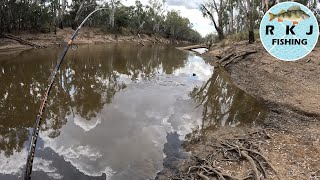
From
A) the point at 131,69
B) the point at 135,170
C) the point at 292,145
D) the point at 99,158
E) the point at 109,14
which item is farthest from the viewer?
the point at 109,14

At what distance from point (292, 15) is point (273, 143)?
467 inches

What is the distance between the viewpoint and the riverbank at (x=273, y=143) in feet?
30.3

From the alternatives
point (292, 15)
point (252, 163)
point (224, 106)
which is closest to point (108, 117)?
point (224, 106)

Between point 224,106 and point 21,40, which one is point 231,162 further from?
point 21,40

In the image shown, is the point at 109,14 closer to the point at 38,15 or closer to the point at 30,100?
the point at 38,15

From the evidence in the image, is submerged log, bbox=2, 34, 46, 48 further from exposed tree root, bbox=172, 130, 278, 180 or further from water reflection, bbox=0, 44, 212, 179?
exposed tree root, bbox=172, 130, 278, 180

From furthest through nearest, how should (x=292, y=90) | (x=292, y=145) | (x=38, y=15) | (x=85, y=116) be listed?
(x=38, y=15), (x=292, y=90), (x=85, y=116), (x=292, y=145)

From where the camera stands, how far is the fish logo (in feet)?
62.8

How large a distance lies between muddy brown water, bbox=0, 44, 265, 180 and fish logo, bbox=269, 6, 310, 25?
551cm

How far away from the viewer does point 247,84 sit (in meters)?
23.1

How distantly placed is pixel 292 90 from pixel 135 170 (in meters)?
12.9

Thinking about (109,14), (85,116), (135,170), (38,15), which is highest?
(109,14)

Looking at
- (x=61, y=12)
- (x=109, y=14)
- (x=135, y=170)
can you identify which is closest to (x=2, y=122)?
(x=135, y=170)

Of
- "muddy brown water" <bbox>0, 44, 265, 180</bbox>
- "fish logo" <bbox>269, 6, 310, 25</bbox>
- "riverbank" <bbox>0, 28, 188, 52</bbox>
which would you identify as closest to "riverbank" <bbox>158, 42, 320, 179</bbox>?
"muddy brown water" <bbox>0, 44, 265, 180</bbox>
